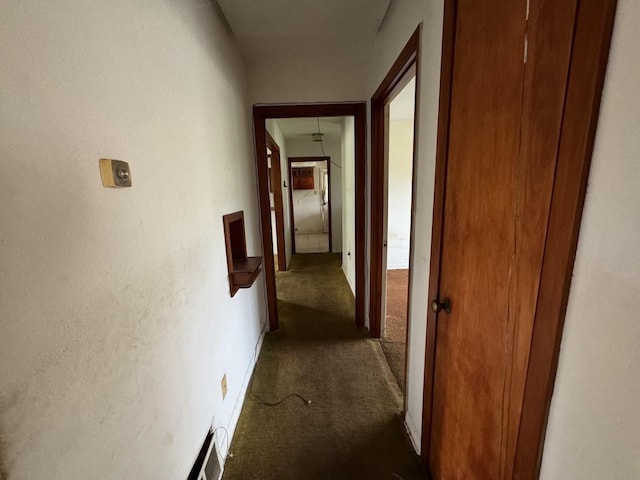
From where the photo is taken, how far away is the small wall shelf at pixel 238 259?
5.36 ft

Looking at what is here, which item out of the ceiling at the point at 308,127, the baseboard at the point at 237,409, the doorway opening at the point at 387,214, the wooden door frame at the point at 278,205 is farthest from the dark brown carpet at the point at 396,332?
the ceiling at the point at 308,127

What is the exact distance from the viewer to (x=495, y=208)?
0.76m

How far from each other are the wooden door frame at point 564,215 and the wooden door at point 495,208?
0.02m

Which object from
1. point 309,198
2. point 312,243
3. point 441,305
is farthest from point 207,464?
point 309,198

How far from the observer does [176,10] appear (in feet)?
3.51

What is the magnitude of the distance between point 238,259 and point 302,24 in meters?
1.66

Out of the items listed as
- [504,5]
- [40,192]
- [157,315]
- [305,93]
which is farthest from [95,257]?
[305,93]

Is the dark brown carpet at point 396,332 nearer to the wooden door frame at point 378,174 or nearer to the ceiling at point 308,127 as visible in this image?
the wooden door frame at point 378,174

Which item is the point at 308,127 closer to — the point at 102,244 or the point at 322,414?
the point at 322,414

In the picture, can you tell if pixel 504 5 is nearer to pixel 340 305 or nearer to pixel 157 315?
pixel 157 315

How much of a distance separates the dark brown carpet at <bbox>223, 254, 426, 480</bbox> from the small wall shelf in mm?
803

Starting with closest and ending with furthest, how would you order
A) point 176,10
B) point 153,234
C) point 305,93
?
point 153,234, point 176,10, point 305,93

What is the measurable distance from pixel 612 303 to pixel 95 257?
1.09 m

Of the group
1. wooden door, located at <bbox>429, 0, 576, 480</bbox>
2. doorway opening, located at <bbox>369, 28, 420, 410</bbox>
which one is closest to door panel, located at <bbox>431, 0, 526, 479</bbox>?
wooden door, located at <bbox>429, 0, 576, 480</bbox>
